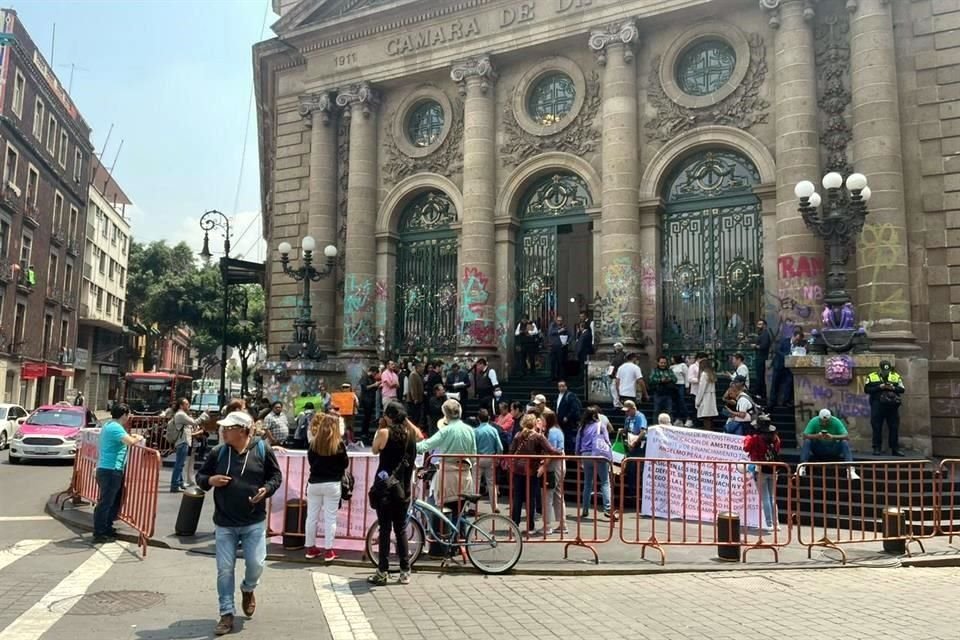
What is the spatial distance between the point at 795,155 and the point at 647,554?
37.1 feet

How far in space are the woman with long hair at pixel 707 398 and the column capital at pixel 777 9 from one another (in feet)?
28.2

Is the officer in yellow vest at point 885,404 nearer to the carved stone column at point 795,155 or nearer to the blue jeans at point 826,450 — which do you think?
the blue jeans at point 826,450

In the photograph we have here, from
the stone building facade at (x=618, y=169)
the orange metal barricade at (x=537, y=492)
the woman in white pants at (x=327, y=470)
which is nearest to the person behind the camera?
the woman in white pants at (x=327, y=470)

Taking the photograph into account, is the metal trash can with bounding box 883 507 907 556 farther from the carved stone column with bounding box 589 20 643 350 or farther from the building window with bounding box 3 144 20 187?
the building window with bounding box 3 144 20 187

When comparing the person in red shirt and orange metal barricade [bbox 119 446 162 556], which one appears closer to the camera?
orange metal barricade [bbox 119 446 162 556]

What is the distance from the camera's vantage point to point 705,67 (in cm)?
1941

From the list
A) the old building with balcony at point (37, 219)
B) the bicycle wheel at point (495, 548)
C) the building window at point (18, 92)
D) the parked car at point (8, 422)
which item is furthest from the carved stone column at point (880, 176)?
the building window at point (18, 92)

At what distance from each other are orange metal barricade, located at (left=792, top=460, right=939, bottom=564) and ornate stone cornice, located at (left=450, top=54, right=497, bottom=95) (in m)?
14.2

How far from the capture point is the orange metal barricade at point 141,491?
957 centimetres

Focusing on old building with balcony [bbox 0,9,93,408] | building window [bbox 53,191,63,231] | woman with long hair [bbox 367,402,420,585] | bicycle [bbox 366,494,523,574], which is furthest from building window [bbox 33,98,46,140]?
bicycle [bbox 366,494,523,574]

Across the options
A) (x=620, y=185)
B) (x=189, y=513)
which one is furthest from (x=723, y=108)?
(x=189, y=513)

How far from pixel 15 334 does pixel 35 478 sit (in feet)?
81.2

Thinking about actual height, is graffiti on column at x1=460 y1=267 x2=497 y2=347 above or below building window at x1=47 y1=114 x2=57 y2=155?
below

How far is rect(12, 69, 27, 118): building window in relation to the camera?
3606 centimetres
